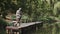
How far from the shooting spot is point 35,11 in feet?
77.8

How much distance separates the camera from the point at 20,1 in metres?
21.8

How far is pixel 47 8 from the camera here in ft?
85.4

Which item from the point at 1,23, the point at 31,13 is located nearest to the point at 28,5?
the point at 31,13

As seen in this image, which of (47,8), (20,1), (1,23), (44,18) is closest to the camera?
(1,23)

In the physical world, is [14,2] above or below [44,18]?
above

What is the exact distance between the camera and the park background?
1959 centimetres

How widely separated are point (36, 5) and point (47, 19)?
217cm

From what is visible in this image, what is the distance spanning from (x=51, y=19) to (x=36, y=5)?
249 centimetres

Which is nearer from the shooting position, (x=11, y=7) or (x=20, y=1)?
(x=11, y=7)

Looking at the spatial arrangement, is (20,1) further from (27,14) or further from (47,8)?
(47,8)

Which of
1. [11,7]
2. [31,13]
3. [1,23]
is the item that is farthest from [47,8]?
[1,23]

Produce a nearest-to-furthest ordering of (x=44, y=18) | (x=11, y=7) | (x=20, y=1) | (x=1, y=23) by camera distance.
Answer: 1. (x=1, y=23)
2. (x=11, y=7)
3. (x=20, y=1)
4. (x=44, y=18)

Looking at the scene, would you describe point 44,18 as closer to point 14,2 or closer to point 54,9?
point 54,9

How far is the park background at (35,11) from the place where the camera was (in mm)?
19591
